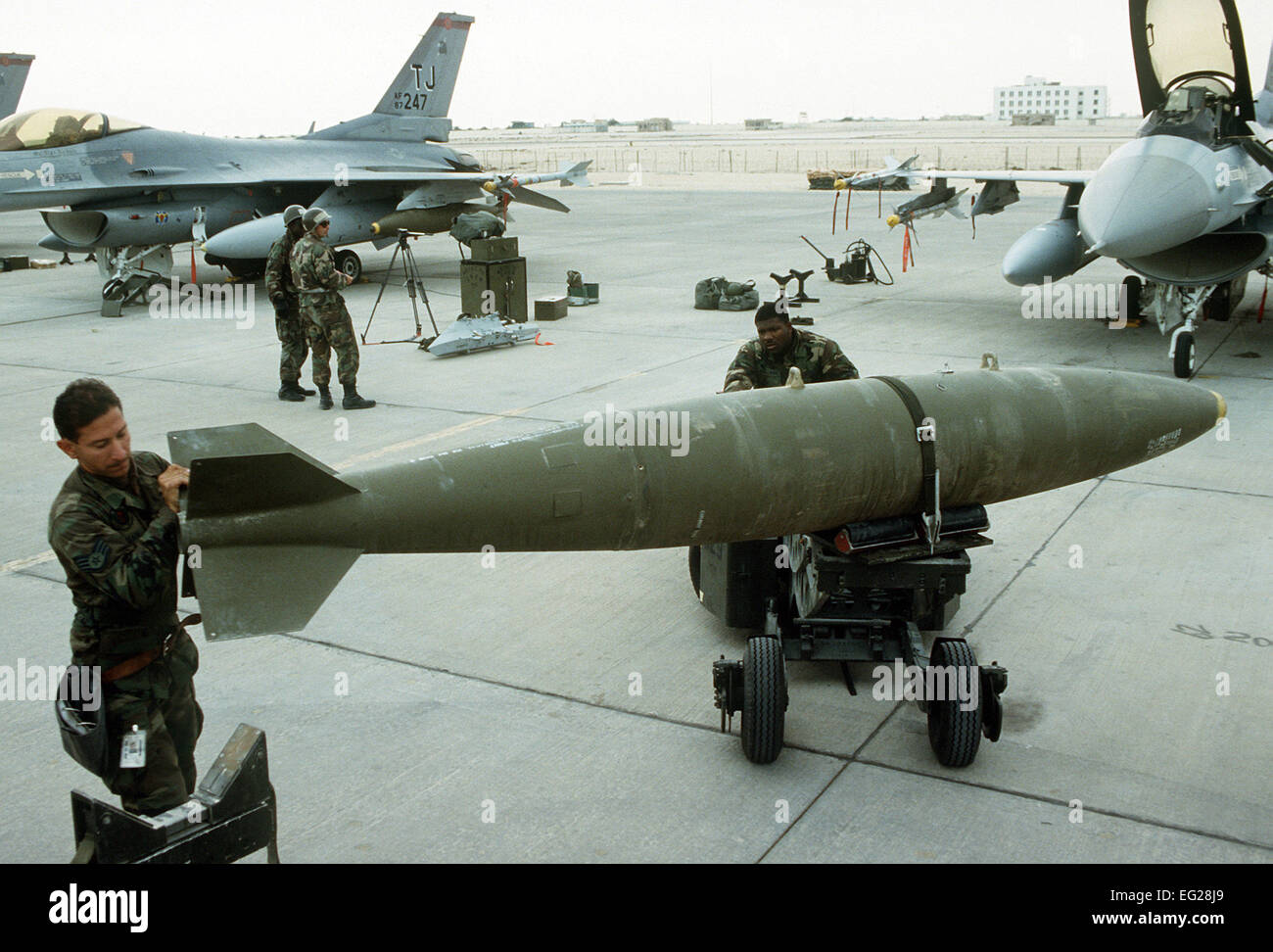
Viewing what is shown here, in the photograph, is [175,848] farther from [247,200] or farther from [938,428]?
[247,200]

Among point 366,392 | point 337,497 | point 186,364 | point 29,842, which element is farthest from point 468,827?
point 186,364

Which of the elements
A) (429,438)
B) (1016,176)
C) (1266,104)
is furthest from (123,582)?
(1016,176)

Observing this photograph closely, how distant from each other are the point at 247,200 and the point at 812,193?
26.9 meters

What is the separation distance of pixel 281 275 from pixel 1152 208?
902cm

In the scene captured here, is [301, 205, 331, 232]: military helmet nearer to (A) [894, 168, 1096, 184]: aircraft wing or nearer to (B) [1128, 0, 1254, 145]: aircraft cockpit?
(B) [1128, 0, 1254, 145]: aircraft cockpit

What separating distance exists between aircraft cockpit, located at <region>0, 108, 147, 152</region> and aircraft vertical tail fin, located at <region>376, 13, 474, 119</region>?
288 inches

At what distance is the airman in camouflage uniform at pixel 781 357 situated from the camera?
639cm

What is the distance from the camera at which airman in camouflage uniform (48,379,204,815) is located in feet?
11.1

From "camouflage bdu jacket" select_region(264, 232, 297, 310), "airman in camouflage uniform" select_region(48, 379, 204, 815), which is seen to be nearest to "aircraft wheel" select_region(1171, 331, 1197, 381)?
"camouflage bdu jacket" select_region(264, 232, 297, 310)

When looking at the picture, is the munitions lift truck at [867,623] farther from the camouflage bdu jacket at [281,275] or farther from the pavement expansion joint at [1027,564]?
the camouflage bdu jacket at [281,275]

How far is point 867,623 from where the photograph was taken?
5.50 m

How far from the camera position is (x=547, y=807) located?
15.1 feet

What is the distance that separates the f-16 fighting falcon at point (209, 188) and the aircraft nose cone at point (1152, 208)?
12.1m

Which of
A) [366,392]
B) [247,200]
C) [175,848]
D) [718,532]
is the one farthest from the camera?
[247,200]
